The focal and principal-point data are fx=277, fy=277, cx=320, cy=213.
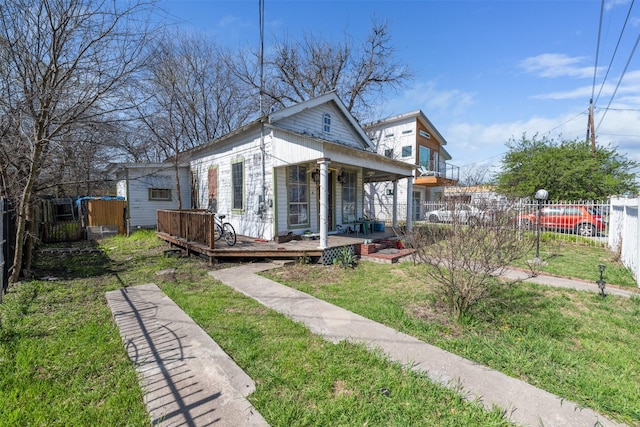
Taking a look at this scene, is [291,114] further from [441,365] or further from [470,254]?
[441,365]

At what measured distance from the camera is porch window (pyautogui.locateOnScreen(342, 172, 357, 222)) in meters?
11.5

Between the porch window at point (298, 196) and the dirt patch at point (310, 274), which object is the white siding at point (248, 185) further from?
the dirt patch at point (310, 274)

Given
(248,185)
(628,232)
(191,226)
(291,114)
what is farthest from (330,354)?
(628,232)

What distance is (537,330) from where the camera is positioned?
142 inches

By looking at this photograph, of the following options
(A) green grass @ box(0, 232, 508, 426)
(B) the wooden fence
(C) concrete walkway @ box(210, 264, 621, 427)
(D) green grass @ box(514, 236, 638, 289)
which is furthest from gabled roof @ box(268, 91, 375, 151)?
(B) the wooden fence

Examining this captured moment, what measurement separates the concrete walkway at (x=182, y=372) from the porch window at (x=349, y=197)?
8.09 metres

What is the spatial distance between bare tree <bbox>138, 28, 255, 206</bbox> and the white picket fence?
14.3 metres

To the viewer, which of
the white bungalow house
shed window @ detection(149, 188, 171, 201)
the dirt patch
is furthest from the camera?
shed window @ detection(149, 188, 171, 201)

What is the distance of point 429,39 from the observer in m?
12.1

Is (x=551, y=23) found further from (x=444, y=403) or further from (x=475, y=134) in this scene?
(x=475, y=134)

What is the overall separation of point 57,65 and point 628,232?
42.4 ft

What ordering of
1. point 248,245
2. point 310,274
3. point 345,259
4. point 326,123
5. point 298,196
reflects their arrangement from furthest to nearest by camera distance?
point 326,123
point 298,196
point 248,245
point 345,259
point 310,274

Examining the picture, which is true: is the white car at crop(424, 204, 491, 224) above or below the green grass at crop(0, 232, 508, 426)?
above

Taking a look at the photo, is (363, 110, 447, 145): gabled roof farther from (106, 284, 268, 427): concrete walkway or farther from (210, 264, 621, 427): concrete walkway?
(106, 284, 268, 427): concrete walkway
